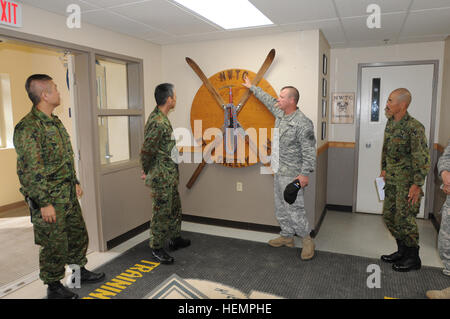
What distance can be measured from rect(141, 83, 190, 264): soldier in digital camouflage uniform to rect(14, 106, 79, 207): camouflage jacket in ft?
2.05

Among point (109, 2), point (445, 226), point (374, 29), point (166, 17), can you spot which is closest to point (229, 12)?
point (166, 17)

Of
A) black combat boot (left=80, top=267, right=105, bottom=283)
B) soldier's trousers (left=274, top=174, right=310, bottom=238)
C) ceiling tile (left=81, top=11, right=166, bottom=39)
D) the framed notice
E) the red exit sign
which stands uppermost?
ceiling tile (left=81, top=11, right=166, bottom=39)

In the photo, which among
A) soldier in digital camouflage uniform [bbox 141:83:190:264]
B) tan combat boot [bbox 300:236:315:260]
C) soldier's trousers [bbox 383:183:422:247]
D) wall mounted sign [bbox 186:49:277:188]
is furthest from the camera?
wall mounted sign [bbox 186:49:277:188]

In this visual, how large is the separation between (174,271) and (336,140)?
114 inches

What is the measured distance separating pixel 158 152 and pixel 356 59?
9.84 ft

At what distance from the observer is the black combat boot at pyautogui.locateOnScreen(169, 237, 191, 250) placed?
323 cm

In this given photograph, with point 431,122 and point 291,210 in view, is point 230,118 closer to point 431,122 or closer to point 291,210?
point 291,210

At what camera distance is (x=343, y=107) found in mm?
4418

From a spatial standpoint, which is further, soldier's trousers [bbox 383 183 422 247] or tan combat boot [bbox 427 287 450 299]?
soldier's trousers [bbox 383 183 422 247]

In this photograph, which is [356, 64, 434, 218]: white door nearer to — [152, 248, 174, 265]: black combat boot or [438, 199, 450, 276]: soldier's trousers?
[438, 199, 450, 276]: soldier's trousers

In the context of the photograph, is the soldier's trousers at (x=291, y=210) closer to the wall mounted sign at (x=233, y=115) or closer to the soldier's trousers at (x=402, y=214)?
the wall mounted sign at (x=233, y=115)

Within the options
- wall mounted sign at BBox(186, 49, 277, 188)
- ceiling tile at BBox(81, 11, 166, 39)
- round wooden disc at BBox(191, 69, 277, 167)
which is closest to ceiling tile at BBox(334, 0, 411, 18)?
wall mounted sign at BBox(186, 49, 277, 188)
